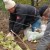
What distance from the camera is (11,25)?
6629 millimetres

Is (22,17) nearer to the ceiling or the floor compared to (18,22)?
nearer to the ceiling

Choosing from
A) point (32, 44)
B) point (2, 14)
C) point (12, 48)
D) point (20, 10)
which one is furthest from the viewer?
point (2, 14)

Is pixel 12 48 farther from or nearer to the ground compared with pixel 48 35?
nearer to the ground

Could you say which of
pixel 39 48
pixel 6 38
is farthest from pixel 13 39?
pixel 39 48

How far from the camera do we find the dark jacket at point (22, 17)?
6.11 metres

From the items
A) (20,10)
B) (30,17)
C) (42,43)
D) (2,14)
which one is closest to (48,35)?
(42,43)

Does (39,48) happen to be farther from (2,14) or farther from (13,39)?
(2,14)

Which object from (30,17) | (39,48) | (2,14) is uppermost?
(39,48)

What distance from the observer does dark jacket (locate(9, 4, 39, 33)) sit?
20.0ft

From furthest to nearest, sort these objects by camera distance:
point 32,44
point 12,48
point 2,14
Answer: point 2,14 < point 32,44 < point 12,48

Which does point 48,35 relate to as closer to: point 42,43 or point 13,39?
point 42,43

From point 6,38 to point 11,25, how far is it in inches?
20.7

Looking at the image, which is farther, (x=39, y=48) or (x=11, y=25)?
(x=11, y=25)

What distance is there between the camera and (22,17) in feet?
20.2
